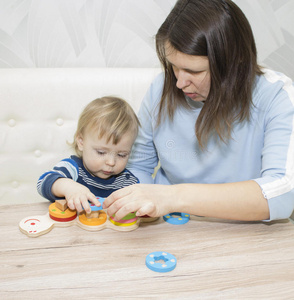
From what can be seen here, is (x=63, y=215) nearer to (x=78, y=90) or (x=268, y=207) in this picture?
(x=268, y=207)

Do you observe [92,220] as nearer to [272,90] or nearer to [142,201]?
[142,201]

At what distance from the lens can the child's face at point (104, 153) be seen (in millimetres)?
1123

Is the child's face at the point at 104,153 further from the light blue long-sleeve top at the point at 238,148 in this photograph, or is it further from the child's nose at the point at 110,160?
the light blue long-sleeve top at the point at 238,148

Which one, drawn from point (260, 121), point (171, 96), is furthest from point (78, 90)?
point (260, 121)

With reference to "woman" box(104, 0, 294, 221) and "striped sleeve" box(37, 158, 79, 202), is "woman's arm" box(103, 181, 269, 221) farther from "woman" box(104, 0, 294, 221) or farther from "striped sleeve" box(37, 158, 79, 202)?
"striped sleeve" box(37, 158, 79, 202)

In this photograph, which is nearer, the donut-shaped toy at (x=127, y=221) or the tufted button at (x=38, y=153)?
the donut-shaped toy at (x=127, y=221)

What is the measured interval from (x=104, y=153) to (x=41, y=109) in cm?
41

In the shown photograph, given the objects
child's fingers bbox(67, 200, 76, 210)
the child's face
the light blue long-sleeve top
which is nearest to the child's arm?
child's fingers bbox(67, 200, 76, 210)

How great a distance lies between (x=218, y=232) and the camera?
0.86 meters

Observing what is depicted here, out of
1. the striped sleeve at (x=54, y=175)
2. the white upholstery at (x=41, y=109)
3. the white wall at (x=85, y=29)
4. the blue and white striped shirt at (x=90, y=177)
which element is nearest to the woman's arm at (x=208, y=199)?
the striped sleeve at (x=54, y=175)

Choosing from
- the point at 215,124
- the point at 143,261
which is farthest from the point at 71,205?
the point at 215,124

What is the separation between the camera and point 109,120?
112cm

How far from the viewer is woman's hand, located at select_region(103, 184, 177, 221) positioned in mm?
798

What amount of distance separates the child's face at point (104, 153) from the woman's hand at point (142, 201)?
294 mm
